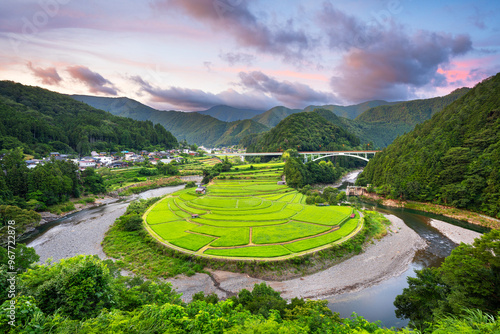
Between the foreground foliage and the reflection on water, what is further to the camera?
the reflection on water

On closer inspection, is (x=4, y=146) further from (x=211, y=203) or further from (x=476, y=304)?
(x=476, y=304)

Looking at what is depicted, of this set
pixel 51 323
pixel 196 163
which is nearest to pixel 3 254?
pixel 51 323

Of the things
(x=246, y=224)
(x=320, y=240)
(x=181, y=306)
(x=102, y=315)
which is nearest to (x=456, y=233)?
(x=320, y=240)

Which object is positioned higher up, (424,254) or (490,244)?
(490,244)

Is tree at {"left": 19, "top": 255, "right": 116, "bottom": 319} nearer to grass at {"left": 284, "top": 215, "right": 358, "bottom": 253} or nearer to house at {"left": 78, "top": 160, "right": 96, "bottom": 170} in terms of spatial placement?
grass at {"left": 284, "top": 215, "right": 358, "bottom": 253}

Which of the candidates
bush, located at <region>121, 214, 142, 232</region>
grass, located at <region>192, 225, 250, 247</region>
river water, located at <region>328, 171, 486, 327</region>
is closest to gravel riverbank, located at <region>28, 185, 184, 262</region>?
bush, located at <region>121, 214, 142, 232</region>

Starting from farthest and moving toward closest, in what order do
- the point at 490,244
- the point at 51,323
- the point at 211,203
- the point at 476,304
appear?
the point at 211,203 → the point at 490,244 → the point at 476,304 → the point at 51,323
